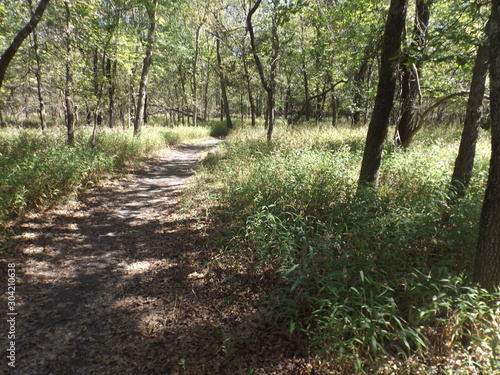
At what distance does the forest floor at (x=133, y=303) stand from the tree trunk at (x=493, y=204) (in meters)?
1.85

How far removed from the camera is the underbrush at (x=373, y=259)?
2.27 meters

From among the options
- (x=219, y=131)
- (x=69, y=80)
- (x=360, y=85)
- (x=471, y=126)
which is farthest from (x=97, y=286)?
(x=219, y=131)

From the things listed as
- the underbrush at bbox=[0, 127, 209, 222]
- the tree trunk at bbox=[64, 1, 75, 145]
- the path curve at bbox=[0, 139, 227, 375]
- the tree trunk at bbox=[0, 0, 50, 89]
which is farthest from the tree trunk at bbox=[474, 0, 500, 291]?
the tree trunk at bbox=[64, 1, 75, 145]

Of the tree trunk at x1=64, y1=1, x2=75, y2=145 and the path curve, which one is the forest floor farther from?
the tree trunk at x1=64, y1=1, x2=75, y2=145

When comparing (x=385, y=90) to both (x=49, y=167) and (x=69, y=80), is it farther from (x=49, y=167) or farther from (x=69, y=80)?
(x=69, y=80)

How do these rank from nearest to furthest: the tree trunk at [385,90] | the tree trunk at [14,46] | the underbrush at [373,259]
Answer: the underbrush at [373,259] < the tree trunk at [385,90] < the tree trunk at [14,46]

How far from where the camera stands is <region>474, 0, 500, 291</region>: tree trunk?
2016 millimetres

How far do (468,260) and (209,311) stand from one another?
3.11m

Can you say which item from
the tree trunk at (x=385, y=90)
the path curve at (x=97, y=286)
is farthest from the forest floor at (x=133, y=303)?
the tree trunk at (x=385, y=90)

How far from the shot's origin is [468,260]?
9.94ft

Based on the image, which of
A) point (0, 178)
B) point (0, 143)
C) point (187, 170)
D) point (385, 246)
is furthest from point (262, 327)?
point (0, 143)

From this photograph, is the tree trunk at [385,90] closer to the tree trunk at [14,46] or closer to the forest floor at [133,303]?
the forest floor at [133,303]

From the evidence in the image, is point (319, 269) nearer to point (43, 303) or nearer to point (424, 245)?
point (424, 245)

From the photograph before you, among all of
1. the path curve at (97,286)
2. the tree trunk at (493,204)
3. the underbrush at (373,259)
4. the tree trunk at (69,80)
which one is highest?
the tree trunk at (69,80)
